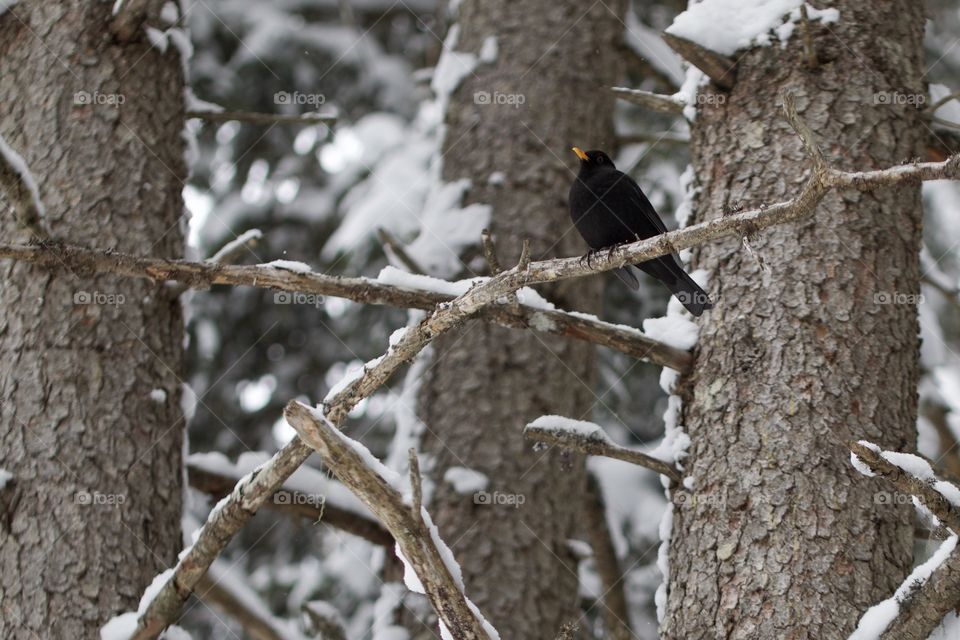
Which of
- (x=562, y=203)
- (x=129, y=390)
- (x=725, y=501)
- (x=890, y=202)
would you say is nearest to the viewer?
(x=725, y=501)

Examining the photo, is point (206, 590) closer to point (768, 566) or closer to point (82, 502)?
point (82, 502)

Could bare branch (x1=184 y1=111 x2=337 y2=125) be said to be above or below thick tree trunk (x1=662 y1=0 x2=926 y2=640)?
above

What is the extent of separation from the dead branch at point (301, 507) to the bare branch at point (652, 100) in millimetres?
1962

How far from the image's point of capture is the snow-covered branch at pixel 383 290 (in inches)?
119

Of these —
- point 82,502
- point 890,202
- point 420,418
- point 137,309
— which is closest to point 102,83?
point 137,309

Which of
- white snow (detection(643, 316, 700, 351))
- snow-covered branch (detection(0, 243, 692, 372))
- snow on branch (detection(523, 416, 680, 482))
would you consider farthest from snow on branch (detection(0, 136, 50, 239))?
white snow (detection(643, 316, 700, 351))

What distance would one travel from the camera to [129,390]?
12.0 feet

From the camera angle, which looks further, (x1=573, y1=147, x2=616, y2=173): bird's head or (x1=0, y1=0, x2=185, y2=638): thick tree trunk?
(x1=573, y1=147, x2=616, y2=173): bird's head

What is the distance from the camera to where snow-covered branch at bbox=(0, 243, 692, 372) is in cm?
301

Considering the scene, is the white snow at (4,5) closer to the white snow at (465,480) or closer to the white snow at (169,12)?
the white snow at (169,12)

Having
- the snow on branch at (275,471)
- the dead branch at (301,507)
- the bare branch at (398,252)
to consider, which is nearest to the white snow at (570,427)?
the snow on branch at (275,471)

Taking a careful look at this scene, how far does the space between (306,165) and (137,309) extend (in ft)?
15.6

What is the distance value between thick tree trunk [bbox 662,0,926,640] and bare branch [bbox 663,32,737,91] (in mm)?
48

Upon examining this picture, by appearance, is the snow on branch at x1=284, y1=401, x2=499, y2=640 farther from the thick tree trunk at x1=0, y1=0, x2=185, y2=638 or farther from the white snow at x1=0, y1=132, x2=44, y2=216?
the white snow at x1=0, y1=132, x2=44, y2=216
